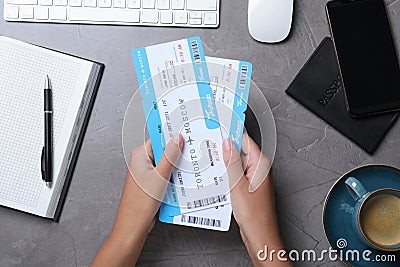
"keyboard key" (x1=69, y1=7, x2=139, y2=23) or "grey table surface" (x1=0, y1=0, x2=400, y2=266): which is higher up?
"keyboard key" (x1=69, y1=7, x2=139, y2=23)

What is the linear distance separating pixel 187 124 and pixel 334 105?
0.75 ft

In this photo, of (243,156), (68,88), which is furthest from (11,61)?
(243,156)

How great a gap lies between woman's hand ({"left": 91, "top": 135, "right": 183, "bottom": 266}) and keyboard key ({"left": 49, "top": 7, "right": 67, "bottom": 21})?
0.23m

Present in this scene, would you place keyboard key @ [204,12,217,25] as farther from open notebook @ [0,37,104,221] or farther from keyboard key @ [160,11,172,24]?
A: open notebook @ [0,37,104,221]

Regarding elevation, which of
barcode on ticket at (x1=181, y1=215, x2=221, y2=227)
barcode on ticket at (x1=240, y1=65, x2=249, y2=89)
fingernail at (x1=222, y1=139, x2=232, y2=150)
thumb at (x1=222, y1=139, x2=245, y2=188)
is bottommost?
barcode on ticket at (x1=181, y1=215, x2=221, y2=227)

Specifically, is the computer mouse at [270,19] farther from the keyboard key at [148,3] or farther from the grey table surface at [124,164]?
the keyboard key at [148,3]

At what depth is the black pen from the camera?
92cm

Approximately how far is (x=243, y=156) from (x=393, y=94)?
0.24 metres

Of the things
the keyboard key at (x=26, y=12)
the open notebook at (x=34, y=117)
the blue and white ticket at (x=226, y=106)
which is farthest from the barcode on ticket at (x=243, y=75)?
the keyboard key at (x=26, y=12)

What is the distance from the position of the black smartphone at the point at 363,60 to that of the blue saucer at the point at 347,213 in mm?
95

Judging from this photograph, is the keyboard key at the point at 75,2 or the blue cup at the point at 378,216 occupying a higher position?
the keyboard key at the point at 75,2

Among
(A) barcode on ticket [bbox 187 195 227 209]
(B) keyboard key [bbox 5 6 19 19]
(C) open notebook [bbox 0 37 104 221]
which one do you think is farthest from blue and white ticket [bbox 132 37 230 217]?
(B) keyboard key [bbox 5 6 19 19]

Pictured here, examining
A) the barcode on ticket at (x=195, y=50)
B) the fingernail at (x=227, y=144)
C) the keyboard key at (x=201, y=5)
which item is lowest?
the fingernail at (x=227, y=144)

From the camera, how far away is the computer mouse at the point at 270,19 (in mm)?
919
